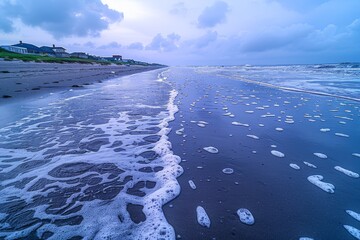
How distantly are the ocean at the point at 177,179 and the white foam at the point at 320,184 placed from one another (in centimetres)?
3

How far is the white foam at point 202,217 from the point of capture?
2.30 metres

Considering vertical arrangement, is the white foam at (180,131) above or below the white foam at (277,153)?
below

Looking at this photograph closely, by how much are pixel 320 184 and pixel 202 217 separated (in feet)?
7.10

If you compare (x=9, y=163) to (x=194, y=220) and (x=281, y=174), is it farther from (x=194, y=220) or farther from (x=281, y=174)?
(x=281, y=174)

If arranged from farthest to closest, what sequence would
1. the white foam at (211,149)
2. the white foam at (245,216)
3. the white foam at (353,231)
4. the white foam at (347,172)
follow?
the white foam at (211,149)
the white foam at (347,172)
the white foam at (245,216)
the white foam at (353,231)

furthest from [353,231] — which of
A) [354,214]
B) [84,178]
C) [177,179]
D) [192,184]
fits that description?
[84,178]

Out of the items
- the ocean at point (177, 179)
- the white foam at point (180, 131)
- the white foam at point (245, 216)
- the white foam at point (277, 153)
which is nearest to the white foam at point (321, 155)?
the ocean at point (177, 179)

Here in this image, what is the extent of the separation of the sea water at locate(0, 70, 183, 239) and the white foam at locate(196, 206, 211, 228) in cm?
40

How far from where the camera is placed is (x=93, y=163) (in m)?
3.64

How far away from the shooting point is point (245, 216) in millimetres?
2414

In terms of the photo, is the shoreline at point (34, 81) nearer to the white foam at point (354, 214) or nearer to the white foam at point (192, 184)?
the white foam at point (192, 184)

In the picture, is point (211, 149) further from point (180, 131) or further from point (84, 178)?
point (84, 178)

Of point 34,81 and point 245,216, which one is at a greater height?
point 34,81

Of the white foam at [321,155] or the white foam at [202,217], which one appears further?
the white foam at [321,155]
